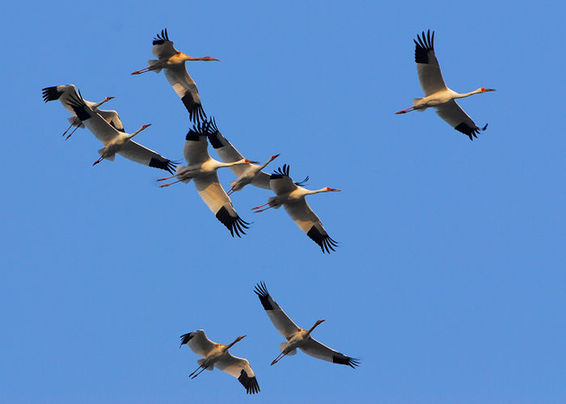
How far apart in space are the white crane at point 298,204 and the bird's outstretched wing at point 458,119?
11.7 ft

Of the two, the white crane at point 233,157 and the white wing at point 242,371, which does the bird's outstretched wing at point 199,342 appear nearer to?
the white wing at point 242,371

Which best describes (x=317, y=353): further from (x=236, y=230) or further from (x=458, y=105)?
(x=458, y=105)

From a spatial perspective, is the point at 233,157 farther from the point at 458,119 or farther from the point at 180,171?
the point at 458,119

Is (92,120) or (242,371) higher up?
(92,120)

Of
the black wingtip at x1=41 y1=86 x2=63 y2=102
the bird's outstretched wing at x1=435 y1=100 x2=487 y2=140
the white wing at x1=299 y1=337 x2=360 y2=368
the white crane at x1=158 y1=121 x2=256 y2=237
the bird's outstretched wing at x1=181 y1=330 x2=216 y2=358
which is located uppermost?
the black wingtip at x1=41 y1=86 x2=63 y2=102

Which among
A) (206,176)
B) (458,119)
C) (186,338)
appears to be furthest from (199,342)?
(458,119)

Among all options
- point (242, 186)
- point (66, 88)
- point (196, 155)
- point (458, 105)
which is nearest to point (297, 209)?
point (242, 186)

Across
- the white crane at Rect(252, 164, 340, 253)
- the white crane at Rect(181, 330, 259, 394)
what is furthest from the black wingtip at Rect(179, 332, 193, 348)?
the white crane at Rect(252, 164, 340, 253)

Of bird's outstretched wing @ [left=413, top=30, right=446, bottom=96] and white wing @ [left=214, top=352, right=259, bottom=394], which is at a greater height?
bird's outstretched wing @ [left=413, top=30, right=446, bottom=96]

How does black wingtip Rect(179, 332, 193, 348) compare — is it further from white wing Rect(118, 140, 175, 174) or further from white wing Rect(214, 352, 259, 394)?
white wing Rect(118, 140, 175, 174)

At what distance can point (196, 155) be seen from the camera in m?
25.0

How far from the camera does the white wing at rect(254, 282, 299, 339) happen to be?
26.0 m

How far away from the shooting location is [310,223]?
2692 centimetres

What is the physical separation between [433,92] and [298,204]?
4409mm
